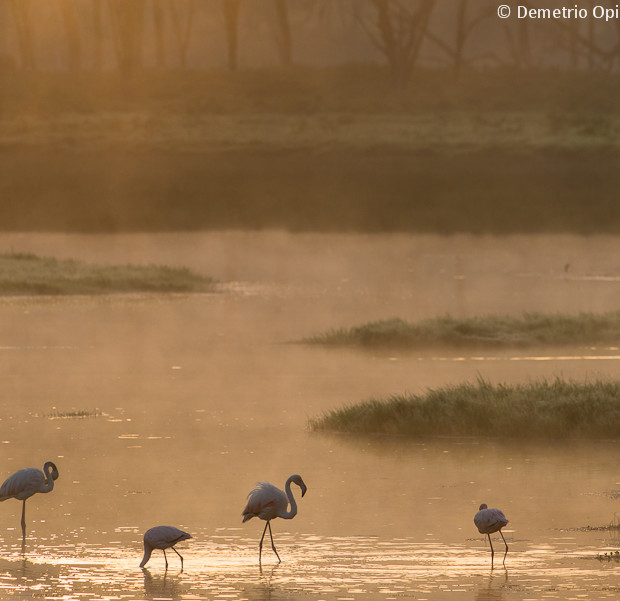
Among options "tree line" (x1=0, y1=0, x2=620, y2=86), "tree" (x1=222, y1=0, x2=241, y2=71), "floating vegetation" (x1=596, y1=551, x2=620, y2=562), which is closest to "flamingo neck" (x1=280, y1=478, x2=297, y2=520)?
"floating vegetation" (x1=596, y1=551, x2=620, y2=562)

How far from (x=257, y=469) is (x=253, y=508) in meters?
5.14

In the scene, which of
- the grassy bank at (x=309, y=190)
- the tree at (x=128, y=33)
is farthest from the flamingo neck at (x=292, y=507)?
the tree at (x=128, y=33)

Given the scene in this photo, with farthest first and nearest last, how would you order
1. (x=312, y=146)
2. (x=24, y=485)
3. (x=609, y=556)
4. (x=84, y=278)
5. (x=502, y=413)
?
1. (x=312, y=146)
2. (x=84, y=278)
3. (x=502, y=413)
4. (x=24, y=485)
5. (x=609, y=556)

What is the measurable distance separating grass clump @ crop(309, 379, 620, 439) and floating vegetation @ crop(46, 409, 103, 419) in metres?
3.86

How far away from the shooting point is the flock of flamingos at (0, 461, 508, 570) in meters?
13.3

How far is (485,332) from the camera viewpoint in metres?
34.5

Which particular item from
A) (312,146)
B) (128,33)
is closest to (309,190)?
(312,146)

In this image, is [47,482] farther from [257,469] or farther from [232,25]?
[232,25]

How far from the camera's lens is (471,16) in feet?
437

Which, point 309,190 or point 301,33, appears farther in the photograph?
point 301,33

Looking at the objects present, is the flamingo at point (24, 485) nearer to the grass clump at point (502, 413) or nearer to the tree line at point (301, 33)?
the grass clump at point (502, 413)

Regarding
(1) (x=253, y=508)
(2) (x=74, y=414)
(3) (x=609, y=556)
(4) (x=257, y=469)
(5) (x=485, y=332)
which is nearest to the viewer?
(3) (x=609, y=556)

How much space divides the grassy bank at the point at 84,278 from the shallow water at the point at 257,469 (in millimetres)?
2421

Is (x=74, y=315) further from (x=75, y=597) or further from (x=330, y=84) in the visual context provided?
(x=330, y=84)
